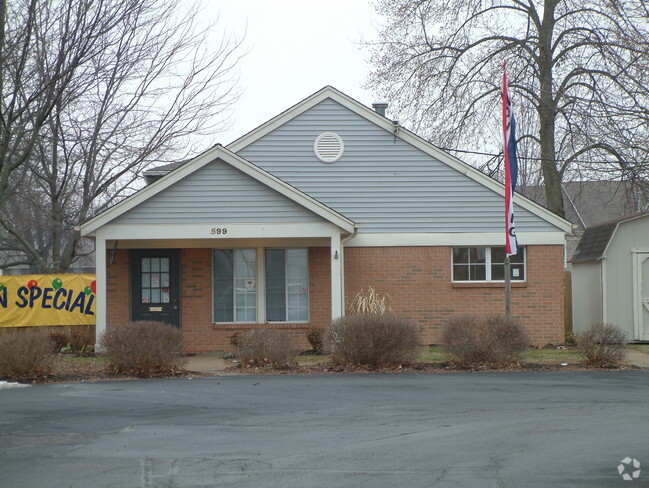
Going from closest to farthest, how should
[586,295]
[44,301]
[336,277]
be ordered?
[336,277] → [44,301] → [586,295]

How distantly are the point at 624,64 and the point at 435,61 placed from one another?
272 inches

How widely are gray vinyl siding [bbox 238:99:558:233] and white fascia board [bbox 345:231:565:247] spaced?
0.14 m

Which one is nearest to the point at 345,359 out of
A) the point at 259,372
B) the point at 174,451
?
the point at 259,372

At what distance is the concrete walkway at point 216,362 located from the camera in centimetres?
1651

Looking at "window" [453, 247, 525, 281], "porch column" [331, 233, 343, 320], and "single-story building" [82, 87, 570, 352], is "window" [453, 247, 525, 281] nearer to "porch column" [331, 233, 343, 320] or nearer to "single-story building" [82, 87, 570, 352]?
"single-story building" [82, 87, 570, 352]

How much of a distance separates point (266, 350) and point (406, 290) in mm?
5820

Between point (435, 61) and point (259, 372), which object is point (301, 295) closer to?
point (259, 372)

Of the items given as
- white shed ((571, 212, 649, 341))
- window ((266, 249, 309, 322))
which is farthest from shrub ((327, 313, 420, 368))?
white shed ((571, 212, 649, 341))

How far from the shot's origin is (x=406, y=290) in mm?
20953

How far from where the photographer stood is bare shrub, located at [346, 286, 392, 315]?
Result: 20234 millimetres

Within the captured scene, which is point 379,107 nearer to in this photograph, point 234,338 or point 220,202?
point 220,202

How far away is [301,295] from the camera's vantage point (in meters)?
20.8

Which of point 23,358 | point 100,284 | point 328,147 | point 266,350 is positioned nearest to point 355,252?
point 328,147

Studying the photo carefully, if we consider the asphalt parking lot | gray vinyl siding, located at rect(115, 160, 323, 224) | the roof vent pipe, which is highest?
the roof vent pipe
